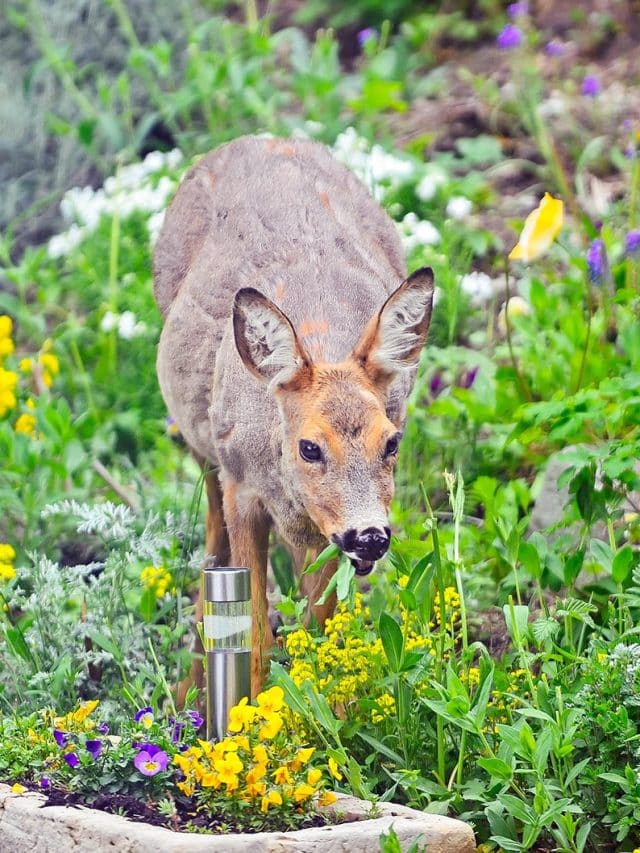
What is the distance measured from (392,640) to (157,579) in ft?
4.47

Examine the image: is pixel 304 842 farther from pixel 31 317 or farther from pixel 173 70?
pixel 173 70

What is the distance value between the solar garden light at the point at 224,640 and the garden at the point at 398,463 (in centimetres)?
10

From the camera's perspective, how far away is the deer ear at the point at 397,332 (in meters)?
4.64

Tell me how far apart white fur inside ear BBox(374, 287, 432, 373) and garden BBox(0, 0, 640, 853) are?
18.0 inches

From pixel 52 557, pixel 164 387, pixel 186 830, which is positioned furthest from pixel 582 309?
pixel 186 830

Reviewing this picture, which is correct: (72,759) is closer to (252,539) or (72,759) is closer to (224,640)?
(224,640)

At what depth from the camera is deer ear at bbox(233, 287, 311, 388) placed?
4609mm

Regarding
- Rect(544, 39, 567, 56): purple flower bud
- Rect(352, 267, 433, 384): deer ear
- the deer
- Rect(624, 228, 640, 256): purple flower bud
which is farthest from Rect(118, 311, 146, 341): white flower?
Rect(544, 39, 567, 56): purple flower bud

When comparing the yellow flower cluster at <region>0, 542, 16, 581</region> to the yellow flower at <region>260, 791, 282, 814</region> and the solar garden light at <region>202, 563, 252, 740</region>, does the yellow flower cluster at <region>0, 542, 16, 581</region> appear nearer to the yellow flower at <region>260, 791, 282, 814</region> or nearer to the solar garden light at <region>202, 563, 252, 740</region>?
the solar garden light at <region>202, 563, 252, 740</region>

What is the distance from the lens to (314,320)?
501 centimetres

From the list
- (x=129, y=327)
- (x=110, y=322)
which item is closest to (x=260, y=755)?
(x=129, y=327)

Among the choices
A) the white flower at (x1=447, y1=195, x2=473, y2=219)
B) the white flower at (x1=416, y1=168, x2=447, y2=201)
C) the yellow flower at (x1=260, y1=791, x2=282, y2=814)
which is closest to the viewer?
the yellow flower at (x1=260, y1=791, x2=282, y2=814)

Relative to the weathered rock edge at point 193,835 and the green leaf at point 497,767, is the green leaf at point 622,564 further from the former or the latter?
the weathered rock edge at point 193,835

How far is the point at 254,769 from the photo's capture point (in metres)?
3.91
